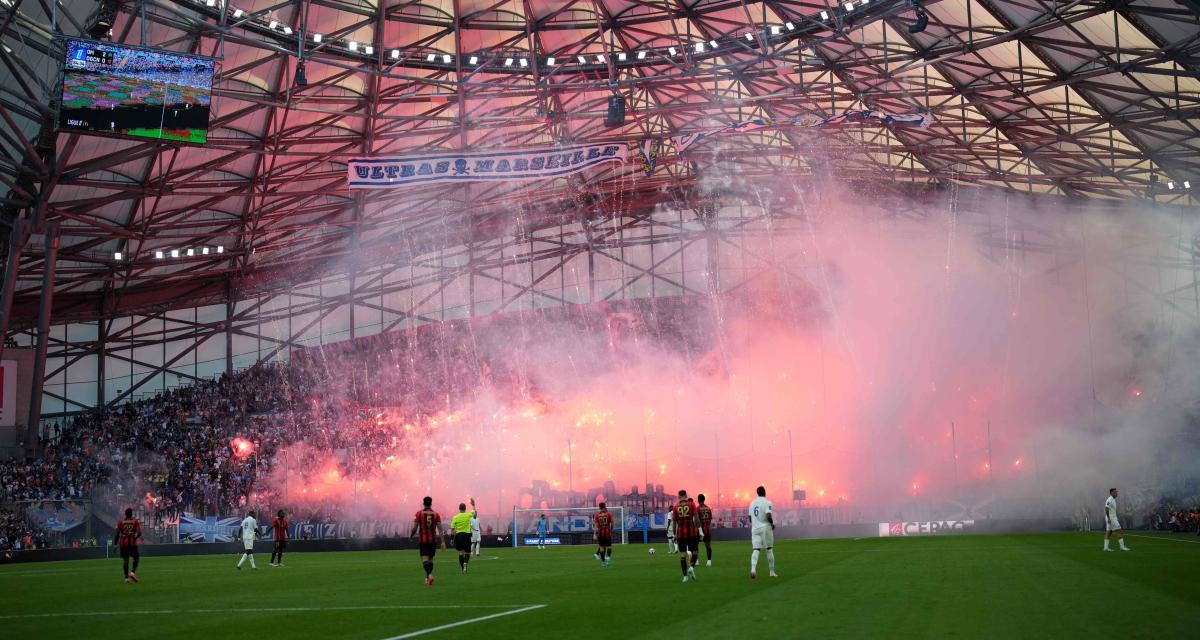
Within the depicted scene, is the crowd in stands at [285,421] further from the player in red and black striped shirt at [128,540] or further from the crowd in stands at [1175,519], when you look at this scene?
the player in red and black striped shirt at [128,540]

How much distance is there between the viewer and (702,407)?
52844mm

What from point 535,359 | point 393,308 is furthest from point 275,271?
point 535,359

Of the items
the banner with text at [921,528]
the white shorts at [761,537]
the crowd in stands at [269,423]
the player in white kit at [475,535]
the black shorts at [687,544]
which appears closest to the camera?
the white shorts at [761,537]

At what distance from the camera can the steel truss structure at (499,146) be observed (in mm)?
33500

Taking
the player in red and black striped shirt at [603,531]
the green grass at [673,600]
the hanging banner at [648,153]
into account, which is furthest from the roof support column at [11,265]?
the player in red and black striped shirt at [603,531]

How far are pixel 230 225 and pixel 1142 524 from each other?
3964cm

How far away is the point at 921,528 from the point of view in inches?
1598

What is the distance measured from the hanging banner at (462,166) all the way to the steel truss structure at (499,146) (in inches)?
121

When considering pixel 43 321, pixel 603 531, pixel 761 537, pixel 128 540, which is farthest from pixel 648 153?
pixel 43 321

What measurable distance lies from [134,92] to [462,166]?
9.69 metres

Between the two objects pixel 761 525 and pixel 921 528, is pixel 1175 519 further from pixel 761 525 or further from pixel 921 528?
pixel 761 525

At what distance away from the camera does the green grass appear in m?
11.0

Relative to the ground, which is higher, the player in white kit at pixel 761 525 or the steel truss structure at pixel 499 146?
the steel truss structure at pixel 499 146

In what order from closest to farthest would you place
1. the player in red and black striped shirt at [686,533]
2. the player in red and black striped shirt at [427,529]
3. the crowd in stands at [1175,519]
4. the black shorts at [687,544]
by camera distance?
the player in red and black striped shirt at [686,533] < the black shorts at [687,544] < the player in red and black striped shirt at [427,529] < the crowd in stands at [1175,519]
